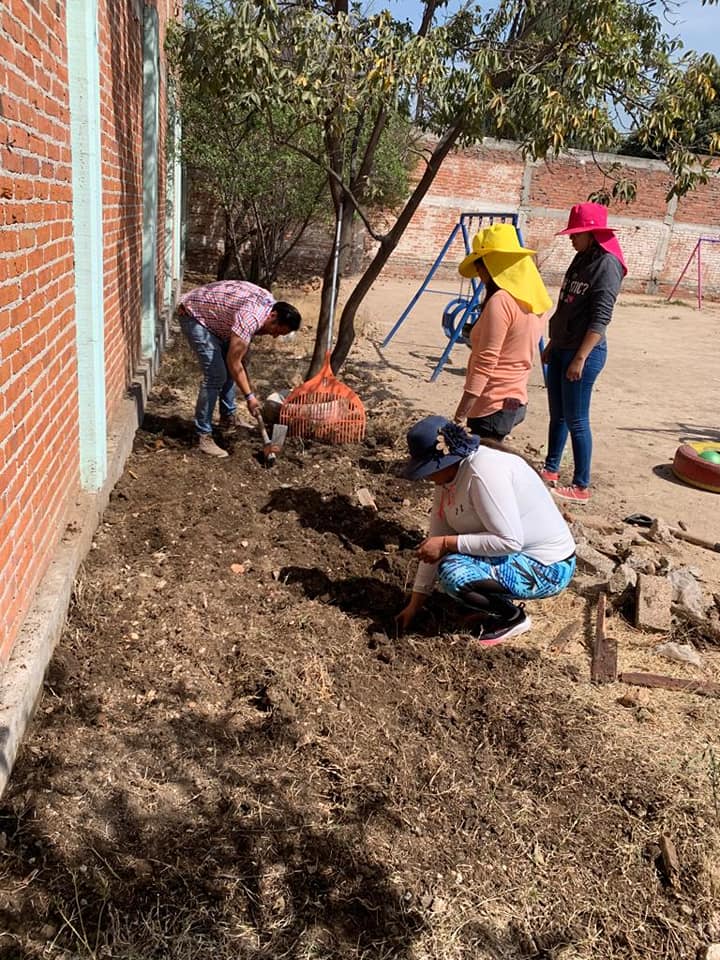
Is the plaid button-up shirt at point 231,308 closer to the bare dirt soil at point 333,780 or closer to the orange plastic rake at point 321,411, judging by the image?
the orange plastic rake at point 321,411

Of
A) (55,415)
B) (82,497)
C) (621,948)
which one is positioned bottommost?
(621,948)

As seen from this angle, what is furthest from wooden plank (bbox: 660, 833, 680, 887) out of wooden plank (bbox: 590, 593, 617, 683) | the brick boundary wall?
the brick boundary wall

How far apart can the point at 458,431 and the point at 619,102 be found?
12.3ft

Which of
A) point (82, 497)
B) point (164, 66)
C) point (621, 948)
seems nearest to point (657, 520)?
point (621, 948)

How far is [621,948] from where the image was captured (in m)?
2.06

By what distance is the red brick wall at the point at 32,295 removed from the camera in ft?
7.50

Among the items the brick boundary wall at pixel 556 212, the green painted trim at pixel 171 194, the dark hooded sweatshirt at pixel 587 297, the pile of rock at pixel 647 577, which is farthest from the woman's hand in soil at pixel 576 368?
the brick boundary wall at pixel 556 212

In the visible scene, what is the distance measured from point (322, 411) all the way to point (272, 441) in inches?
24.7

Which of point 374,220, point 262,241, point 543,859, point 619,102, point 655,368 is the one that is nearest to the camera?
point 543,859

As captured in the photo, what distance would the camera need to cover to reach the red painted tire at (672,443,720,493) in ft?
19.2

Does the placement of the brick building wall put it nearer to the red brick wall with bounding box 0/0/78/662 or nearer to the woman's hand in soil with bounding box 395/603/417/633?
the red brick wall with bounding box 0/0/78/662

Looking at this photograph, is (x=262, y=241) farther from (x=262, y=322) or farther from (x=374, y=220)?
(x=262, y=322)

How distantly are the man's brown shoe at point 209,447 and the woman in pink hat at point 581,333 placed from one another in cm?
246

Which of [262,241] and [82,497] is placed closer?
[82,497]
